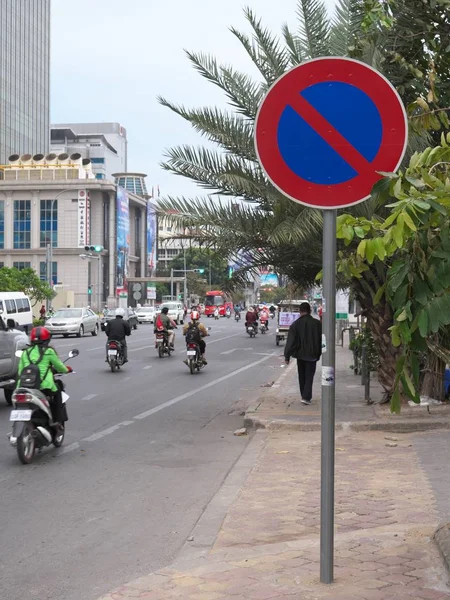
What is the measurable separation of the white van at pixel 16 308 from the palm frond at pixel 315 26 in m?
A: 24.3

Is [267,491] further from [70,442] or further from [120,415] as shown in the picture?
[120,415]

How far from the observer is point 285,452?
9.53 metres

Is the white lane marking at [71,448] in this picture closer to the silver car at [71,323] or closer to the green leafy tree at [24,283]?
the silver car at [71,323]

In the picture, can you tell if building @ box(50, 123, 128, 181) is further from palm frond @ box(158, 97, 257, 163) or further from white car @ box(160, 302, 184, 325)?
palm frond @ box(158, 97, 257, 163)

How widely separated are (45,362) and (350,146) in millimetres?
6663

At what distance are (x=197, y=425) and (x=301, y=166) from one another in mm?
8877

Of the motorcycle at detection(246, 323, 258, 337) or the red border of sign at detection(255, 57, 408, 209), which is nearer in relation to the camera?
the red border of sign at detection(255, 57, 408, 209)

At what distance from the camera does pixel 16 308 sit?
36.4 m

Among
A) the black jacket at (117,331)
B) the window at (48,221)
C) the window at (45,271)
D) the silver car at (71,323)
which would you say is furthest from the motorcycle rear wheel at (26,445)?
the window at (48,221)

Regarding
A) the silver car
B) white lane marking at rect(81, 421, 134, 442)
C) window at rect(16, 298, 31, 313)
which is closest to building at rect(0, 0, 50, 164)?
the silver car

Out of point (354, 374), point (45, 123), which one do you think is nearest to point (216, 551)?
point (354, 374)

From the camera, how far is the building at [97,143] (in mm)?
144750

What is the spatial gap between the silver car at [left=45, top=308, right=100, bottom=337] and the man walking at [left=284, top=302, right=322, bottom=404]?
2874cm

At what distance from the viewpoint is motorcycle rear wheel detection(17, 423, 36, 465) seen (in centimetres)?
923
